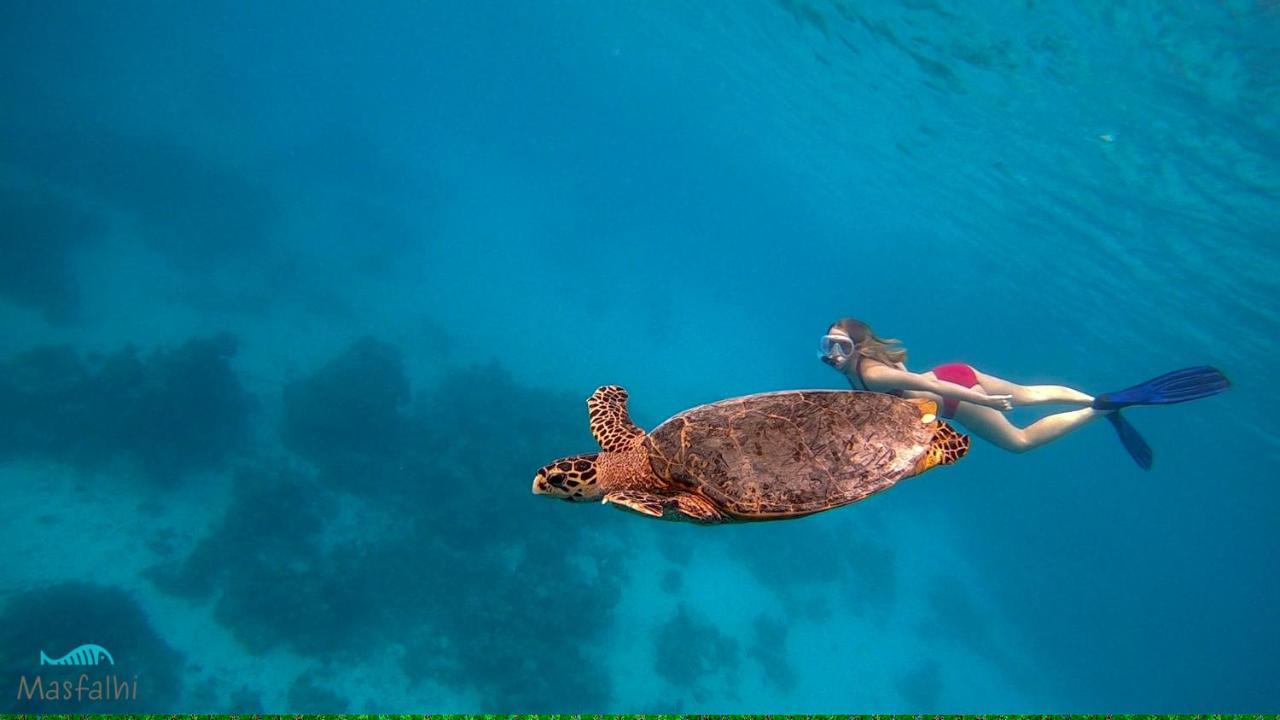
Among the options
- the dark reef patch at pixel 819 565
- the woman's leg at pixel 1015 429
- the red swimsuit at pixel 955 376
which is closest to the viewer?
the red swimsuit at pixel 955 376

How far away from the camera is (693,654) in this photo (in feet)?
43.3

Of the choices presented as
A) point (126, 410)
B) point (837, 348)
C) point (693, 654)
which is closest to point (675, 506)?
point (837, 348)

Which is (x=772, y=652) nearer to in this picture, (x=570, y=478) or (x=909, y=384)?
(x=909, y=384)

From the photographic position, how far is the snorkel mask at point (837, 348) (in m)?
5.32

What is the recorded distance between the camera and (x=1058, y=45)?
13945mm

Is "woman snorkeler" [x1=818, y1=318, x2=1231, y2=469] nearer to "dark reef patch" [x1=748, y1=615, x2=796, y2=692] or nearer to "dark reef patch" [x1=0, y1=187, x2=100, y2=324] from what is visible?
"dark reef patch" [x1=748, y1=615, x2=796, y2=692]

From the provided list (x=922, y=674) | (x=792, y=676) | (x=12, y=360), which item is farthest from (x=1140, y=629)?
(x=12, y=360)

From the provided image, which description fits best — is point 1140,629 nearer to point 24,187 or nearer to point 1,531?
point 1,531

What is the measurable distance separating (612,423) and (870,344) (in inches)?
114

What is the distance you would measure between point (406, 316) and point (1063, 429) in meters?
19.9

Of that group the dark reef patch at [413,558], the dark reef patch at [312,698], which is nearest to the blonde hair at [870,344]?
the dark reef patch at [413,558]

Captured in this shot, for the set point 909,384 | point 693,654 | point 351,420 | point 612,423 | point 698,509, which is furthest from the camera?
point 351,420

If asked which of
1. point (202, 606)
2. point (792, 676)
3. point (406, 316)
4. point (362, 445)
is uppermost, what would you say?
point (406, 316)
